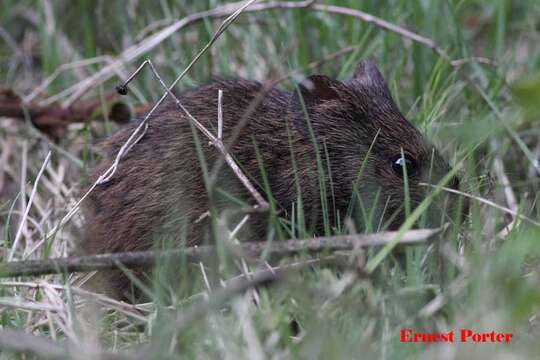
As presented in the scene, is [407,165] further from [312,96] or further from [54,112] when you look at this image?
[54,112]

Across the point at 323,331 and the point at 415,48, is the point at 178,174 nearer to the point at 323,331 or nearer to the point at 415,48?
the point at 323,331

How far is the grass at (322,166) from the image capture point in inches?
117

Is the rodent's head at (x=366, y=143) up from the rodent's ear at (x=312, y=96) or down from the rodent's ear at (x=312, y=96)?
down

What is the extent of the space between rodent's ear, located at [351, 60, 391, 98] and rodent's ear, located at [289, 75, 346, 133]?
0.25 metres

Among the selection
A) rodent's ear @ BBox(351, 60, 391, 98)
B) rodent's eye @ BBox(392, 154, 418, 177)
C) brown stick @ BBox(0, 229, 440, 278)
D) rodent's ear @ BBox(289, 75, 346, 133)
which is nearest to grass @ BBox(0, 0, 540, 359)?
brown stick @ BBox(0, 229, 440, 278)

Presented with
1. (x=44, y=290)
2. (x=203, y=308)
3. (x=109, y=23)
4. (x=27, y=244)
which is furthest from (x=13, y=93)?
(x=203, y=308)

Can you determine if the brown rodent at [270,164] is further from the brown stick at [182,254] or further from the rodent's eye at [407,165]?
the brown stick at [182,254]

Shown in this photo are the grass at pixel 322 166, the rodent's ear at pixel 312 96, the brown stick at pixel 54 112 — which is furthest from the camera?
the brown stick at pixel 54 112

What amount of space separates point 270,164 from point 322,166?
31cm

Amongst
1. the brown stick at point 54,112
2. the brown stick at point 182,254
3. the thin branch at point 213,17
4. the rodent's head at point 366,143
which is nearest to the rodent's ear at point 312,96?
the rodent's head at point 366,143

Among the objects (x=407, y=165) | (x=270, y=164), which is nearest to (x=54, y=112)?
(x=270, y=164)

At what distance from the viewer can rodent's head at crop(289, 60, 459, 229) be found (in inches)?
189

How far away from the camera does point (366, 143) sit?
4.94 m

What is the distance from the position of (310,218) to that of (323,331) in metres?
1.89
